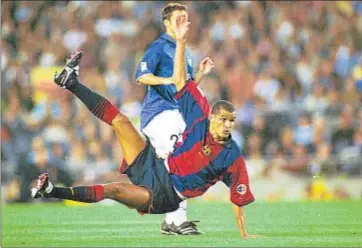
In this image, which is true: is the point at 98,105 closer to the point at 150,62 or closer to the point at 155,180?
the point at 150,62

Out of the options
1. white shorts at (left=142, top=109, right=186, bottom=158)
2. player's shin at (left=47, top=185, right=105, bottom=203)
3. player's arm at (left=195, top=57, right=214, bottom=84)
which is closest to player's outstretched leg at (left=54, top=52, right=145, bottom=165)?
white shorts at (left=142, top=109, right=186, bottom=158)

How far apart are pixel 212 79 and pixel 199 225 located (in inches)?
302

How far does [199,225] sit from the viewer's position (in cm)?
1215

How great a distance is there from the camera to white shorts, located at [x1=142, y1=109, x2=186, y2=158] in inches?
414

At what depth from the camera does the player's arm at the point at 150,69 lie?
33.8 feet

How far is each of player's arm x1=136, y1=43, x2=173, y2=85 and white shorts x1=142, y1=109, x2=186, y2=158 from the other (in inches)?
17.3

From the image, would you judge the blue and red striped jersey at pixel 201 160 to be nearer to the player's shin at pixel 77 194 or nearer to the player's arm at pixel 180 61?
the player's arm at pixel 180 61

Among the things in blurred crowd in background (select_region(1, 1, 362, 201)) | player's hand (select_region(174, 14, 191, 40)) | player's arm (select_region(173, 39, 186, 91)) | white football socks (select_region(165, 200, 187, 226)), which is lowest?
white football socks (select_region(165, 200, 187, 226))

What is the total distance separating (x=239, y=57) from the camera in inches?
805

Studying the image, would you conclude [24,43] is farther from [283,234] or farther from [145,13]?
[283,234]

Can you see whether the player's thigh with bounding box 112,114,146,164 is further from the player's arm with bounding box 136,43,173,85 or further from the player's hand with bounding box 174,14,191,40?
the player's hand with bounding box 174,14,191,40

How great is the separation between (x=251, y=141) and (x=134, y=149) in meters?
7.80

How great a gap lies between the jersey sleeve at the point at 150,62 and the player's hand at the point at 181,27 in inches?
12.9

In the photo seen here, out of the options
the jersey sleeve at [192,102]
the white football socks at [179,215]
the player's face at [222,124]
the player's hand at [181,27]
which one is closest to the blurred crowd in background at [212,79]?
the white football socks at [179,215]
